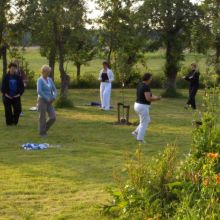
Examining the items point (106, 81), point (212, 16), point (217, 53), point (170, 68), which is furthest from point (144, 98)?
point (217, 53)

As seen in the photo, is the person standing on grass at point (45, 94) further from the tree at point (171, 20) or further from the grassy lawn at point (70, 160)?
the tree at point (171, 20)

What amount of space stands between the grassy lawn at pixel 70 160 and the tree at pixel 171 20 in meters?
9.23

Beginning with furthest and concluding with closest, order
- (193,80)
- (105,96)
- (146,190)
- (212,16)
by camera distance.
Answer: (212,16) < (193,80) < (105,96) < (146,190)

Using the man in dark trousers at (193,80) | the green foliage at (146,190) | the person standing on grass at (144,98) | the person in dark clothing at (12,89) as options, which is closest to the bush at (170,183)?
the green foliage at (146,190)

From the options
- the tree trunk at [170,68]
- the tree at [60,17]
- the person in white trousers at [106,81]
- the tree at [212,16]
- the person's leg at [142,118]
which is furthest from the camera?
the tree trunk at [170,68]

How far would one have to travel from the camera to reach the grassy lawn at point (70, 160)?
296 inches

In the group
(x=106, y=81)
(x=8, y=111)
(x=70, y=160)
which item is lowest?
(x=70, y=160)

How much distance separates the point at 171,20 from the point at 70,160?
60.5 ft

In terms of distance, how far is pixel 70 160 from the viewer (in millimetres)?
10703

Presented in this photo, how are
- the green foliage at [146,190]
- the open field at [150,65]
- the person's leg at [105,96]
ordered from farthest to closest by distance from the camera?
the open field at [150,65], the person's leg at [105,96], the green foliage at [146,190]

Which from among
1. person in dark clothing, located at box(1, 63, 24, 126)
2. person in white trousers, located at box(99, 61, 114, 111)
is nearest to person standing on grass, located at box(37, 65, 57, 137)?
person in dark clothing, located at box(1, 63, 24, 126)

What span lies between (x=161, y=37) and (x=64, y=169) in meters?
19.4

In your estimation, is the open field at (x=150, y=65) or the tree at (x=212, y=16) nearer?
the tree at (x=212, y=16)

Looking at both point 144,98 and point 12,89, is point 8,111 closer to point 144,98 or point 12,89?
point 12,89
